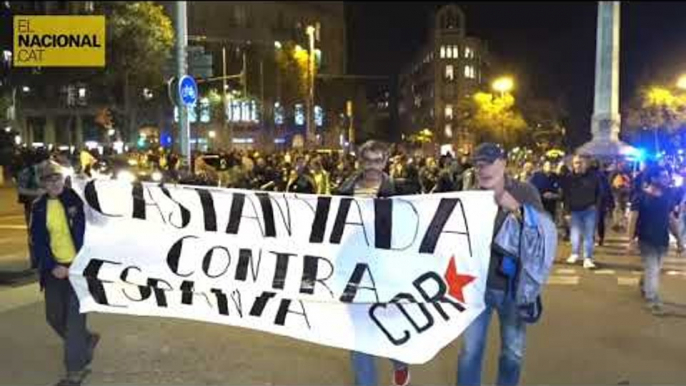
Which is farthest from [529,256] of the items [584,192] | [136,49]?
[136,49]

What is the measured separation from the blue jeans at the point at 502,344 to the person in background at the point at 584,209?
28.9ft

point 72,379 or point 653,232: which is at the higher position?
point 653,232

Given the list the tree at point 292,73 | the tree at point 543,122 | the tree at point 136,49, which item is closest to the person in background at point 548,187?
the tree at point 136,49

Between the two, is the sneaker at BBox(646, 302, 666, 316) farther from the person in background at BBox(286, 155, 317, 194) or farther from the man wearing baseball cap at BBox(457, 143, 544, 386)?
the person in background at BBox(286, 155, 317, 194)

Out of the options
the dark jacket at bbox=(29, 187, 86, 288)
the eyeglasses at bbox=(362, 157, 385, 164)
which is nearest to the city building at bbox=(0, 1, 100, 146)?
the dark jacket at bbox=(29, 187, 86, 288)

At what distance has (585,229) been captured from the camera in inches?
582

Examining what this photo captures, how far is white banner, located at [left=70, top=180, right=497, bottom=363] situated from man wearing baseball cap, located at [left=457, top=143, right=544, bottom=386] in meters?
0.09

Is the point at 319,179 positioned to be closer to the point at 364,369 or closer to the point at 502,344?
the point at 364,369

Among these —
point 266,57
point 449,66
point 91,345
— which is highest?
point 449,66

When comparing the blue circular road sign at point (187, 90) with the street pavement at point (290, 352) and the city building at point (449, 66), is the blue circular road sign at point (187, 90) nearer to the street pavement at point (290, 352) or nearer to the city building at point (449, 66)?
the street pavement at point (290, 352)

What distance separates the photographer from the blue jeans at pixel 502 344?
5.87 metres

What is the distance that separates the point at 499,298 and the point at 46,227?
337cm

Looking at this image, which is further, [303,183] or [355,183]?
[303,183]

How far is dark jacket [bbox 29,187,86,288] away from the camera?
23.1ft
